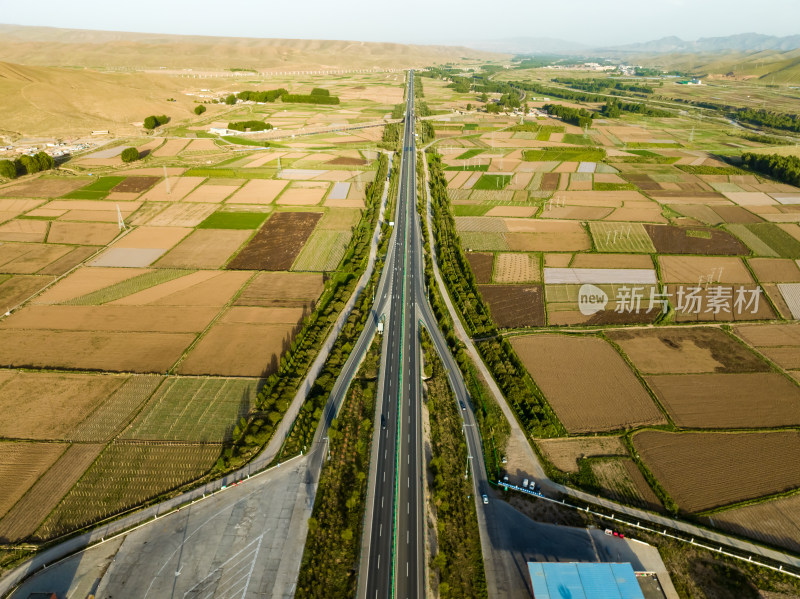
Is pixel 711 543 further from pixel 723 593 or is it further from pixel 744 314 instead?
pixel 744 314

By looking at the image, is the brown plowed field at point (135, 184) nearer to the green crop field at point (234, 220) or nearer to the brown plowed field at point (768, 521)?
the green crop field at point (234, 220)

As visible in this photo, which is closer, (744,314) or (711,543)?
(711,543)

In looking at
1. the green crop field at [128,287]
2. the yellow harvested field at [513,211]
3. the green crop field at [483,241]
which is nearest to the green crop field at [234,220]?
the green crop field at [128,287]

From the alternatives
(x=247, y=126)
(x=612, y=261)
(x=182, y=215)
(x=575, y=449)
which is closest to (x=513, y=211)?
(x=612, y=261)

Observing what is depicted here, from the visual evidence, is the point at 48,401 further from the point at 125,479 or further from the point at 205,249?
the point at 205,249

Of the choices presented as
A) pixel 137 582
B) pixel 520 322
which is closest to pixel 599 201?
pixel 520 322

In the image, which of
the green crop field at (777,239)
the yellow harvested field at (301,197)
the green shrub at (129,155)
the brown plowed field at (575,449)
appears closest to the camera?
the brown plowed field at (575,449)

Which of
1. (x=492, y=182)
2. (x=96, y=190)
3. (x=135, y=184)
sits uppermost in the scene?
(x=135, y=184)
